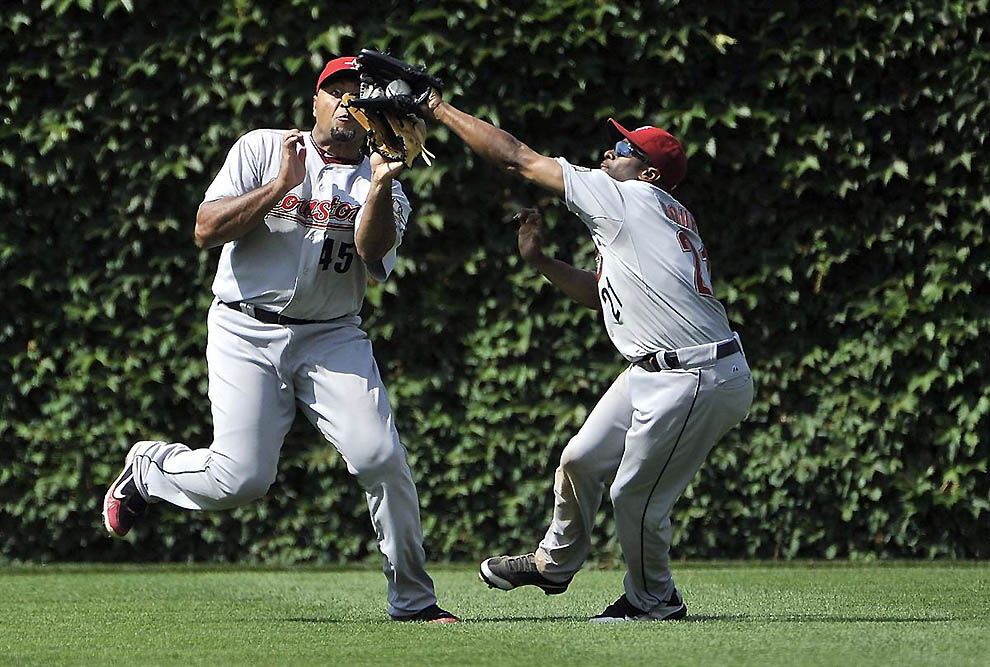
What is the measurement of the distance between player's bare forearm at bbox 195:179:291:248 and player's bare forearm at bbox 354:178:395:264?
1.09ft

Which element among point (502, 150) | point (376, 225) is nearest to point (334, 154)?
point (376, 225)

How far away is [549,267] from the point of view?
6.41 m

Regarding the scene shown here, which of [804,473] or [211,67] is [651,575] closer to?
[804,473]

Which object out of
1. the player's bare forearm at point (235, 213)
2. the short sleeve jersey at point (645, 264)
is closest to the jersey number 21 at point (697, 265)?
the short sleeve jersey at point (645, 264)

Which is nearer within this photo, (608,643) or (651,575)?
(608,643)

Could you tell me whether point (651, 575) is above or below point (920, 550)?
above

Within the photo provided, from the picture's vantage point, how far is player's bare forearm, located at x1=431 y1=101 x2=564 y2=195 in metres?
5.68

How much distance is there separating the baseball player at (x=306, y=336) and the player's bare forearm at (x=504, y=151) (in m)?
0.35

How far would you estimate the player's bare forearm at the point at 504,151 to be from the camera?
5.68 metres

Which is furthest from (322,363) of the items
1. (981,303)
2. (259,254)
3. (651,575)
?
(981,303)

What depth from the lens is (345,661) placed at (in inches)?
183

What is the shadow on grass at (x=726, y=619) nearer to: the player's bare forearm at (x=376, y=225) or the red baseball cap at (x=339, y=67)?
the player's bare forearm at (x=376, y=225)

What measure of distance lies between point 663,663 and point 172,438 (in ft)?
15.9

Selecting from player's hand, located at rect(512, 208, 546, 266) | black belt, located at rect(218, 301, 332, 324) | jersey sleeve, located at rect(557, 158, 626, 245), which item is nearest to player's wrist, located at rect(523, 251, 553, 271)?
player's hand, located at rect(512, 208, 546, 266)
